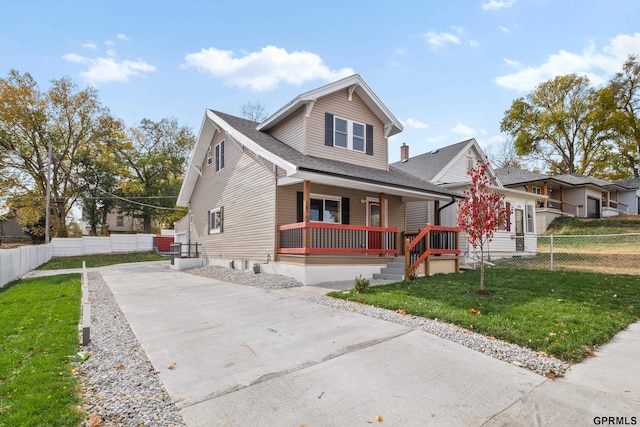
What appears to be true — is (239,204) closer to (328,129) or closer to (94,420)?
(328,129)

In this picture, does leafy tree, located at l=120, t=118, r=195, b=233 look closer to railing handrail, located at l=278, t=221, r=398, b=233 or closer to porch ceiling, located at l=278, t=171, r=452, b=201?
railing handrail, located at l=278, t=221, r=398, b=233

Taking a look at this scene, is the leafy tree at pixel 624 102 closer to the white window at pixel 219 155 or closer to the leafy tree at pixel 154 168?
the white window at pixel 219 155

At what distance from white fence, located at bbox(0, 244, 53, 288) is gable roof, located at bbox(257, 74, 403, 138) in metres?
10.3

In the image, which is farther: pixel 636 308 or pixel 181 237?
pixel 181 237

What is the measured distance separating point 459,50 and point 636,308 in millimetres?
9685

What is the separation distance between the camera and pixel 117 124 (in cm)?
3225

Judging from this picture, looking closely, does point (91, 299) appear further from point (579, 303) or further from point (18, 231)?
point (18, 231)

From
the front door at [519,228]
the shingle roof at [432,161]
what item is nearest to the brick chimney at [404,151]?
the shingle roof at [432,161]

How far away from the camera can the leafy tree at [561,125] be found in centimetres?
4003

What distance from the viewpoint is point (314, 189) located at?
12492 mm

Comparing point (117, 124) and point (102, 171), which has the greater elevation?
point (117, 124)

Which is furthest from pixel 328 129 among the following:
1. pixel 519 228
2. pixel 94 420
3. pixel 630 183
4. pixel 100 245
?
pixel 630 183

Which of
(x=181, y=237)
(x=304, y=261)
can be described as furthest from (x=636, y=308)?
(x=181, y=237)

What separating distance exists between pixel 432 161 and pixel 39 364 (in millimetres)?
18674
